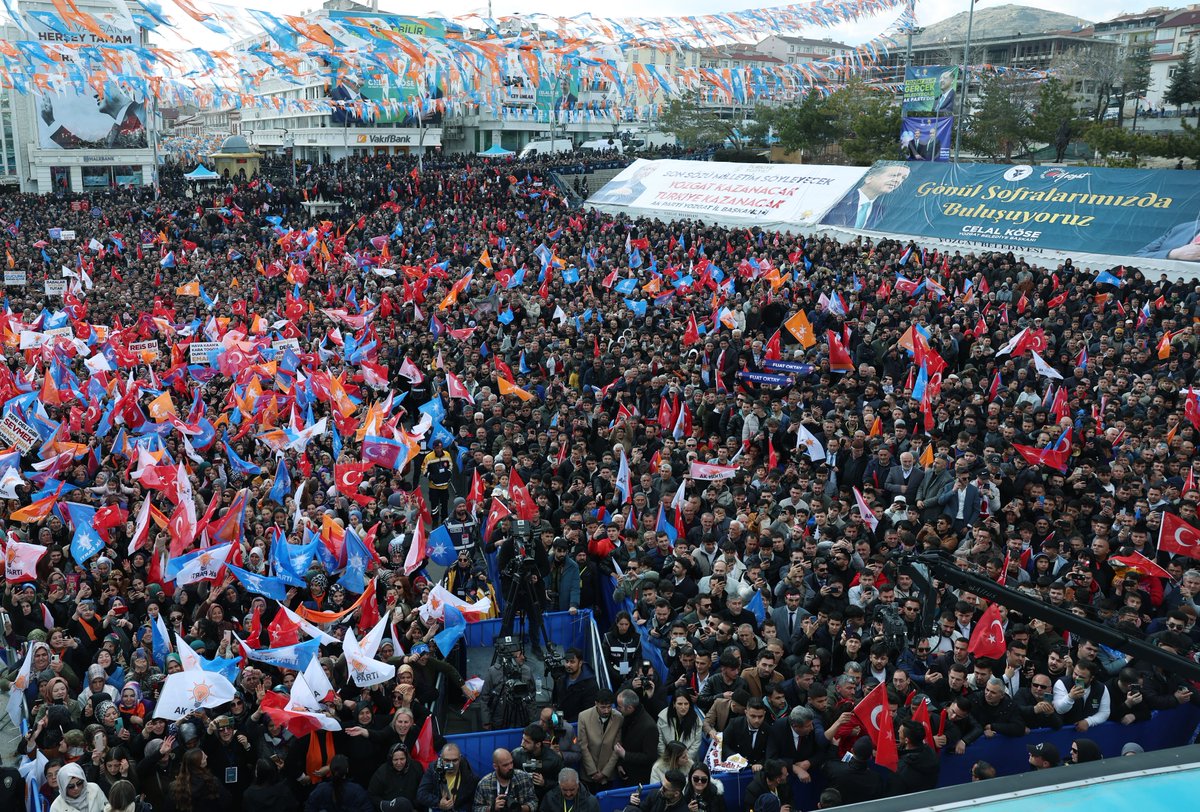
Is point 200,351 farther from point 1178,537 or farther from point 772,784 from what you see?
point 1178,537

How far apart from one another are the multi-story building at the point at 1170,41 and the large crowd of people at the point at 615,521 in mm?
59559

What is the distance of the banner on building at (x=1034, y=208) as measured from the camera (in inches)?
836

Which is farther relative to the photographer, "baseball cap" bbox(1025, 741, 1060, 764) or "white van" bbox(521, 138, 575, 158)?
"white van" bbox(521, 138, 575, 158)

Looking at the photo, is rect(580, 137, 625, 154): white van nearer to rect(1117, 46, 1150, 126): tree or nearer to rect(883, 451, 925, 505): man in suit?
rect(1117, 46, 1150, 126): tree

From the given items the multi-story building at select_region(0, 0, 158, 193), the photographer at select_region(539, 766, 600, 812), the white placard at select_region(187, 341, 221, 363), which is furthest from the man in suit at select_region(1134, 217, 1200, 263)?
the multi-story building at select_region(0, 0, 158, 193)

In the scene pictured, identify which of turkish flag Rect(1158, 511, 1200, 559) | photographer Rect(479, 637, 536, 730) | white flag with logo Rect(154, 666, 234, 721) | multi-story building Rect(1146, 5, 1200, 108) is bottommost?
photographer Rect(479, 637, 536, 730)

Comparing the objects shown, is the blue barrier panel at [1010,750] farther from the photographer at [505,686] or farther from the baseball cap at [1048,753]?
the photographer at [505,686]

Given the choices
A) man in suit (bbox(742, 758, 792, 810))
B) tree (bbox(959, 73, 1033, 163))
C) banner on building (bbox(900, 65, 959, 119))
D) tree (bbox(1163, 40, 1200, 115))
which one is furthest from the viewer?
tree (bbox(1163, 40, 1200, 115))

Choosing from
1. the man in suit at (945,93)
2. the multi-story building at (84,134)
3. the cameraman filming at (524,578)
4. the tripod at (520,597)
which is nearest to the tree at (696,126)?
the man in suit at (945,93)

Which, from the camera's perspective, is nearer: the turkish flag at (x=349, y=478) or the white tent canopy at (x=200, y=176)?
the turkish flag at (x=349, y=478)

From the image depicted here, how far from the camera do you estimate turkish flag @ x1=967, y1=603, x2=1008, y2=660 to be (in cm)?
693

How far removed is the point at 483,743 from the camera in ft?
23.6

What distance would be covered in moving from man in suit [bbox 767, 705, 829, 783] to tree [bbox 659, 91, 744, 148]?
163ft

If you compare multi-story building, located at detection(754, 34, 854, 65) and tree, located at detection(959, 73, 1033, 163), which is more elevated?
multi-story building, located at detection(754, 34, 854, 65)
